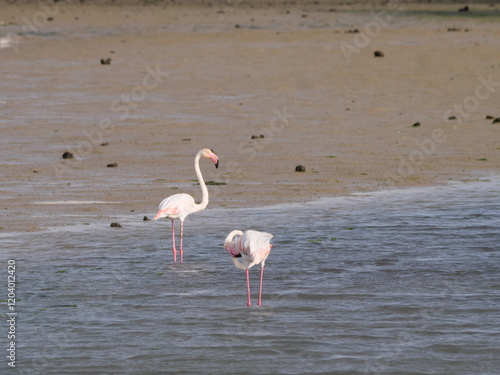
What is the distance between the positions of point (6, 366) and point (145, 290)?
2.38 metres

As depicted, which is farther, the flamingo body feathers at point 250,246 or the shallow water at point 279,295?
the flamingo body feathers at point 250,246

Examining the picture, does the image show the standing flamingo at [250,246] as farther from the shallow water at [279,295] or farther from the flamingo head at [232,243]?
the shallow water at [279,295]

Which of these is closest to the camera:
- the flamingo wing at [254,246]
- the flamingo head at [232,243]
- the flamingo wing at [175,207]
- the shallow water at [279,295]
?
the shallow water at [279,295]

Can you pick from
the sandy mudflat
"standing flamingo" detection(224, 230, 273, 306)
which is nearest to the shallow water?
"standing flamingo" detection(224, 230, 273, 306)

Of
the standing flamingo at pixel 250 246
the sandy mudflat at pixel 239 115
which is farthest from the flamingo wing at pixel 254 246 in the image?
the sandy mudflat at pixel 239 115

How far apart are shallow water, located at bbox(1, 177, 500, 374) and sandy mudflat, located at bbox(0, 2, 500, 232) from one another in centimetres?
134

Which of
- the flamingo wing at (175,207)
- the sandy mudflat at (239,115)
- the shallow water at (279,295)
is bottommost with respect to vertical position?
the shallow water at (279,295)

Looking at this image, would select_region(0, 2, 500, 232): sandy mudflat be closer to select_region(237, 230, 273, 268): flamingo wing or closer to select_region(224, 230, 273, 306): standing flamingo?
select_region(224, 230, 273, 306): standing flamingo

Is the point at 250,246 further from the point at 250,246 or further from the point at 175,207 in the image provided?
the point at 175,207

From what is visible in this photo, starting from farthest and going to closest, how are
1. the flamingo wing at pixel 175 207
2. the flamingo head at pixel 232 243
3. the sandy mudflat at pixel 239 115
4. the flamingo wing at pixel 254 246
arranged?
the sandy mudflat at pixel 239 115 < the flamingo wing at pixel 175 207 < the flamingo head at pixel 232 243 < the flamingo wing at pixel 254 246

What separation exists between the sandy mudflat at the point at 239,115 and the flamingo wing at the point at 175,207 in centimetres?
153

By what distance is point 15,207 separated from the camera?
14164 mm

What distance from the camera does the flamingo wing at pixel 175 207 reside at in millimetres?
12094

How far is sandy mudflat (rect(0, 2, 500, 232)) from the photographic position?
51.4ft
